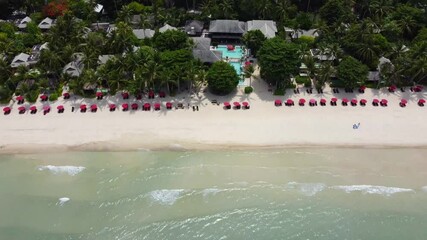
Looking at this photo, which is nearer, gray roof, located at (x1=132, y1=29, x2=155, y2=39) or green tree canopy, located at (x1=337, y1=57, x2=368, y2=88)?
green tree canopy, located at (x1=337, y1=57, x2=368, y2=88)

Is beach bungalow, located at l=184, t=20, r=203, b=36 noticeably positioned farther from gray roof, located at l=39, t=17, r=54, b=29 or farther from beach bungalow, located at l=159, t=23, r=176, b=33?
gray roof, located at l=39, t=17, r=54, b=29

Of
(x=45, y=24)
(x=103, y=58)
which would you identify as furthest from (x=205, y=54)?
(x=45, y=24)

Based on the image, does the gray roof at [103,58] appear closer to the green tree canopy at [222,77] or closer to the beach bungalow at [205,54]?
the beach bungalow at [205,54]

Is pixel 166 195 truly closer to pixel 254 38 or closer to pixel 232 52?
pixel 254 38

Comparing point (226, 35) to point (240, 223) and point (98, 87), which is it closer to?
point (98, 87)

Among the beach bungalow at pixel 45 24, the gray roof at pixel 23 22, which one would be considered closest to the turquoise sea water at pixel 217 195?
the beach bungalow at pixel 45 24

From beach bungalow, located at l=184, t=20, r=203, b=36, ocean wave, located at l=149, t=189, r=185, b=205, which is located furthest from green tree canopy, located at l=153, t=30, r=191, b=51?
ocean wave, located at l=149, t=189, r=185, b=205

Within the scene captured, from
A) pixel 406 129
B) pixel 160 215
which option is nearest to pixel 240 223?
pixel 160 215
